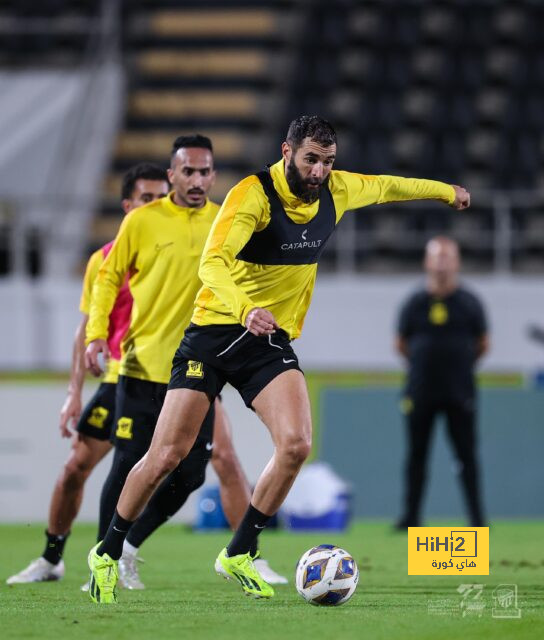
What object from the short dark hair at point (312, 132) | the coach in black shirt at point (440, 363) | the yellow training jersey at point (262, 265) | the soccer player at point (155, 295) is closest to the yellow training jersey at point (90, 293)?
the soccer player at point (155, 295)

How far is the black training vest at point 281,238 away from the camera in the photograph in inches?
233

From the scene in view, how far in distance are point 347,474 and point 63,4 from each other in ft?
30.6

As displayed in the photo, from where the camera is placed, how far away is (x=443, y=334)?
10594 millimetres

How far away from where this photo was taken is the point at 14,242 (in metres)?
14.6

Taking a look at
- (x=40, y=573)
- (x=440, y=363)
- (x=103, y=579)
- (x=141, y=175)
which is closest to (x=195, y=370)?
(x=103, y=579)

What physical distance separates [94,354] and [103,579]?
1.03 meters

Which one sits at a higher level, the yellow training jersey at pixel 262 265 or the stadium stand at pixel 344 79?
the stadium stand at pixel 344 79

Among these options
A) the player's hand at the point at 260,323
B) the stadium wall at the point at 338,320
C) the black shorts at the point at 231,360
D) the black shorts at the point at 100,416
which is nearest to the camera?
the player's hand at the point at 260,323

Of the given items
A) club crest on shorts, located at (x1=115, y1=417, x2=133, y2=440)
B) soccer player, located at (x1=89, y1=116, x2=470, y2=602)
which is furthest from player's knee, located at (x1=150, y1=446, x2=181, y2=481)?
club crest on shorts, located at (x1=115, y1=417, x2=133, y2=440)

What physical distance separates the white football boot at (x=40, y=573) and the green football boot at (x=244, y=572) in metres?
1.45

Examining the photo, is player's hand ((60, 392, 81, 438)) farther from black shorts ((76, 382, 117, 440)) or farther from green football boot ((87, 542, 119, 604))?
green football boot ((87, 542, 119, 604))

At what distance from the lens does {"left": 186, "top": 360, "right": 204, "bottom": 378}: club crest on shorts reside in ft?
19.4

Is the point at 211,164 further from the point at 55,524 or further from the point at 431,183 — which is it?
the point at 55,524

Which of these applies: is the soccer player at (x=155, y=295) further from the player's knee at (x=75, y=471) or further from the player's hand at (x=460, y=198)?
the player's hand at (x=460, y=198)
